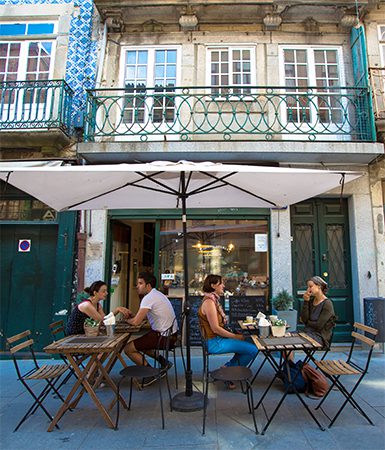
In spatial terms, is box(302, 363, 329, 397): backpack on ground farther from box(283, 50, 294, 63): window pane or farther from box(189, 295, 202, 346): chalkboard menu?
box(283, 50, 294, 63): window pane

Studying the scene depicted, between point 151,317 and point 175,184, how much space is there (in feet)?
6.01

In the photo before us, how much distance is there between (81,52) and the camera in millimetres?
7734

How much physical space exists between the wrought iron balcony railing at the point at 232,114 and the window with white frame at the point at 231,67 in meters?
0.21

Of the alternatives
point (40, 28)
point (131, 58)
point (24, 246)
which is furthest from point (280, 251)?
point (40, 28)

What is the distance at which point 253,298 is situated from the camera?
6676 mm

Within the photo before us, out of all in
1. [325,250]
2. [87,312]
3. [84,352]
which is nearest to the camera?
[84,352]

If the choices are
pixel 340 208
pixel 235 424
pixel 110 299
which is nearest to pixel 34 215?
pixel 110 299

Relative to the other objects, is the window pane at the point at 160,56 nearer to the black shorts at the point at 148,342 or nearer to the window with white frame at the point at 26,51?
the window with white frame at the point at 26,51

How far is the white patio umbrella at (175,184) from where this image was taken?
3336 millimetres

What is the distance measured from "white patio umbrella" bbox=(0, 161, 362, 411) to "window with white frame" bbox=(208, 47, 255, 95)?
155 inches

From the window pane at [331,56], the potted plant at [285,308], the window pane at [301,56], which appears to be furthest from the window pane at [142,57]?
the potted plant at [285,308]

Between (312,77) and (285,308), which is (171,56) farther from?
(285,308)

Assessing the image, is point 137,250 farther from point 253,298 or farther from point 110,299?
point 253,298

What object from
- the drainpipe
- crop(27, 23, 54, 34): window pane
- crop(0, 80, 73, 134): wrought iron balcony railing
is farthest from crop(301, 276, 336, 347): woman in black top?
crop(27, 23, 54, 34): window pane
